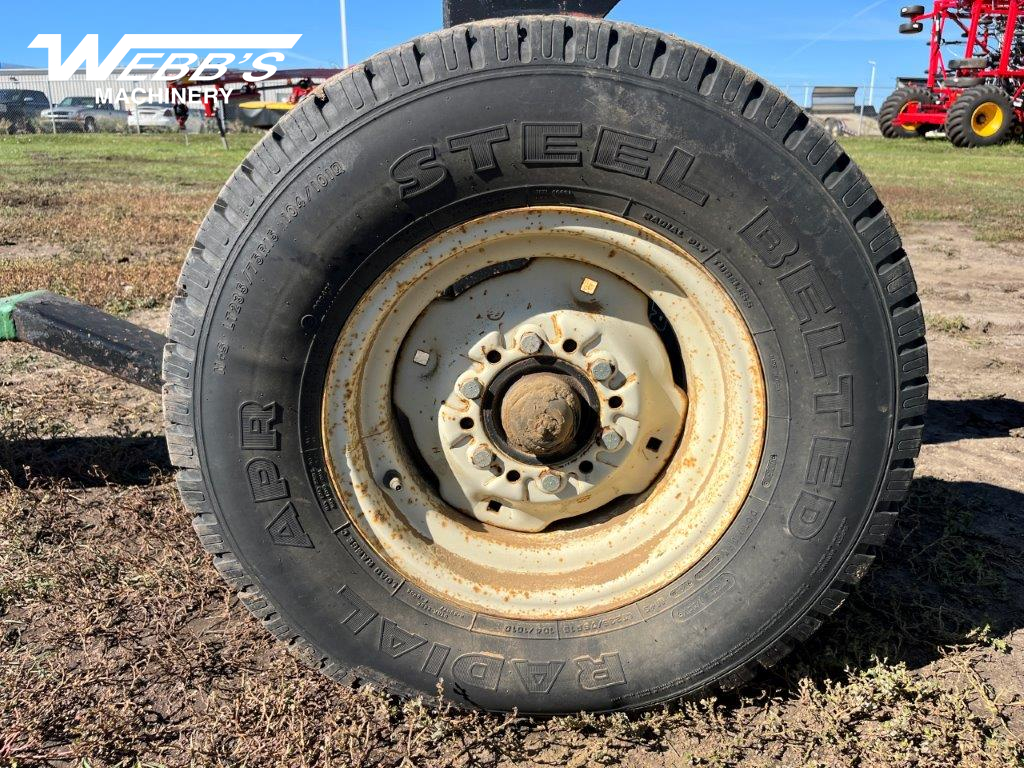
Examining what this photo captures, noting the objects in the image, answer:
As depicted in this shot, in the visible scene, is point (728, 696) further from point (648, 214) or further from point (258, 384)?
point (258, 384)

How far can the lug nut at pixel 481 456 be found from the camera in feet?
5.94

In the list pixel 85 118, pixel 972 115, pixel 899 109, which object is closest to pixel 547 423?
pixel 972 115

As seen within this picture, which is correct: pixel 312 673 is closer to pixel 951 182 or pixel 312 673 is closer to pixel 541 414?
pixel 541 414

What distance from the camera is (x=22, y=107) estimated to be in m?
28.1

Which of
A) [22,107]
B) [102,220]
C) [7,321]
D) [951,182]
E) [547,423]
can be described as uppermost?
[22,107]

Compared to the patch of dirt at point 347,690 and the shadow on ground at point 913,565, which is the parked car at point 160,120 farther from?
the patch of dirt at point 347,690

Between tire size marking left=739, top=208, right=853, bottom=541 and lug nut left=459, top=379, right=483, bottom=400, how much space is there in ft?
2.15

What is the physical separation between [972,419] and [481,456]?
2833 millimetres

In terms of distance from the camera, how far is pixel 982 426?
3.54 m

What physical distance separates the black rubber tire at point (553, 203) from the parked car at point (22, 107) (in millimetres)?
29514

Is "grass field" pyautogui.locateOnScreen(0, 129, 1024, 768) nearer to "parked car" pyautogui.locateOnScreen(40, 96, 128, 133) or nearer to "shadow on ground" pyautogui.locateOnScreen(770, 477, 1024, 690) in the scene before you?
"shadow on ground" pyautogui.locateOnScreen(770, 477, 1024, 690)

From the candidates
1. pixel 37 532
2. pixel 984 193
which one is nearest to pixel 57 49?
pixel 984 193

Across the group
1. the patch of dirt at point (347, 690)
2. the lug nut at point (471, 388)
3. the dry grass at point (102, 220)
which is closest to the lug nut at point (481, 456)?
the lug nut at point (471, 388)

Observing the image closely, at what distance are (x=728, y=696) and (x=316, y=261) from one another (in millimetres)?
1409
